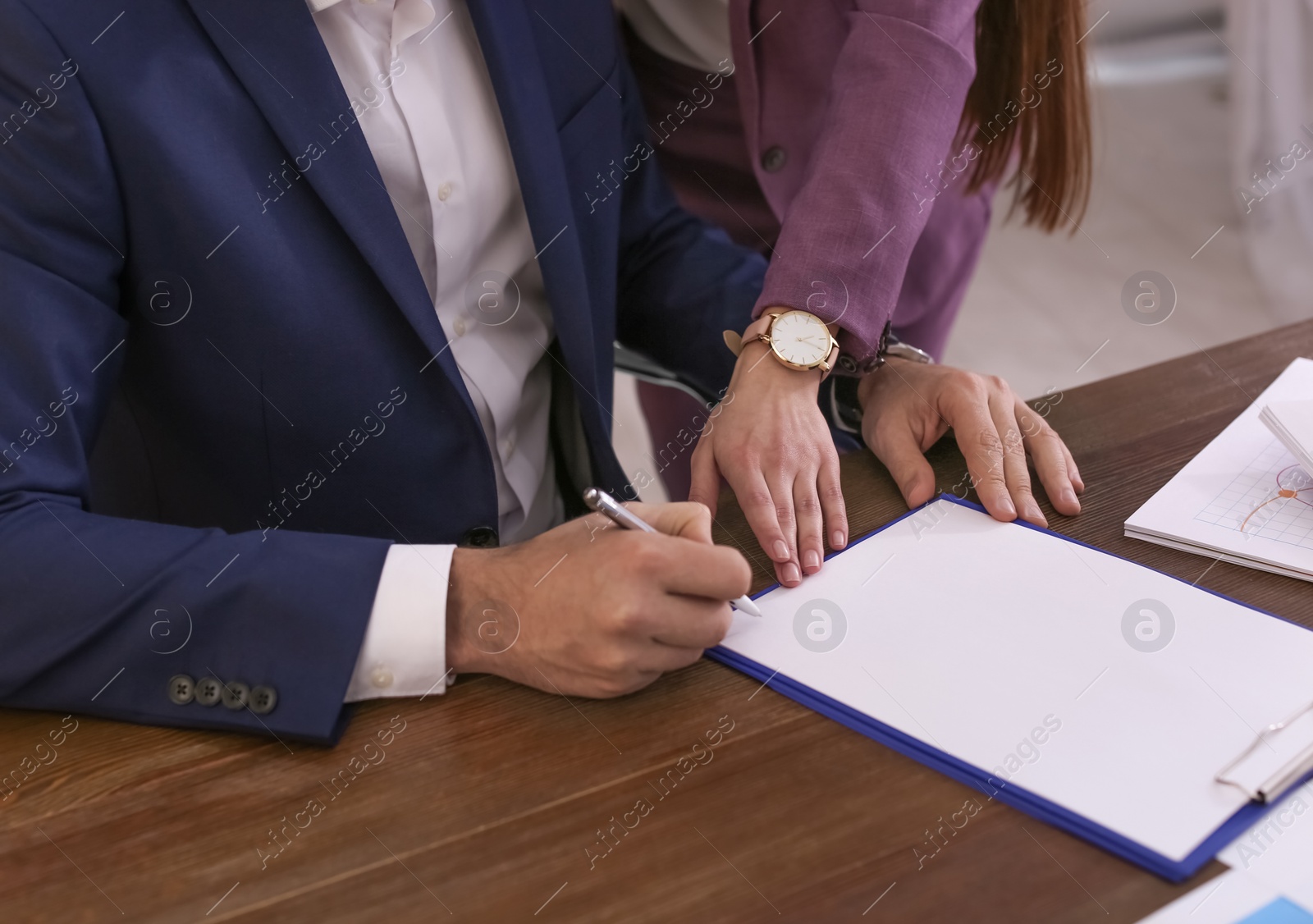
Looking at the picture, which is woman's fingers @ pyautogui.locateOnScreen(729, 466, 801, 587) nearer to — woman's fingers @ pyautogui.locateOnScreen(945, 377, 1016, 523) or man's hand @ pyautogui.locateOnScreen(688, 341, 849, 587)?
man's hand @ pyautogui.locateOnScreen(688, 341, 849, 587)

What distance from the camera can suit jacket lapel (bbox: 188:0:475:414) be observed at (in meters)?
0.99

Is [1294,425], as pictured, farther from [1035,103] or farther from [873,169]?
[1035,103]

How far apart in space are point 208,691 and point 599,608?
299 millimetres

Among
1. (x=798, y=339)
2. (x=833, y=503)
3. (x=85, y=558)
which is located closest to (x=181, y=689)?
(x=85, y=558)

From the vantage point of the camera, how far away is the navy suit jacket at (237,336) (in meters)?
0.81

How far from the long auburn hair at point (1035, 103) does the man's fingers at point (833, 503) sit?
2.31 feet

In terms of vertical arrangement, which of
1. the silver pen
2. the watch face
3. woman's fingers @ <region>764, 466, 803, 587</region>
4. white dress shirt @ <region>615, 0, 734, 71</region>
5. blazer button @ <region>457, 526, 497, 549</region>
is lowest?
woman's fingers @ <region>764, 466, 803, 587</region>

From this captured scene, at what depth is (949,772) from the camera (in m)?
0.72

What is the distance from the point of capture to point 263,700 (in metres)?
0.78

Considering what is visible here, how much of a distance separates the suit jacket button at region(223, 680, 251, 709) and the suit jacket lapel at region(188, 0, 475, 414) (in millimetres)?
423

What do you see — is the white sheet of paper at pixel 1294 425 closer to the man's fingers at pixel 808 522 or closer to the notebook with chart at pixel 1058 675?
the notebook with chart at pixel 1058 675

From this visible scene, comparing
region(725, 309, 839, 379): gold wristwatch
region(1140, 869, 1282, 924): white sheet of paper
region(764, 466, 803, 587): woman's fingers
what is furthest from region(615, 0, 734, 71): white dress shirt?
region(1140, 869, 1282, 924): white sheet of paper

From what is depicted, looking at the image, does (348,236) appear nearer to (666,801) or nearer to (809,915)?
(666,801)

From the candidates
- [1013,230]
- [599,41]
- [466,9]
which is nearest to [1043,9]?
[599,41]
